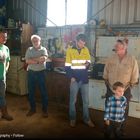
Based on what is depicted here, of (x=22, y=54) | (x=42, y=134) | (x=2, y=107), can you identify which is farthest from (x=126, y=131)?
(x=22, y=54)

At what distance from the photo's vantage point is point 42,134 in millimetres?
4082

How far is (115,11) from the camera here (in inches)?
223

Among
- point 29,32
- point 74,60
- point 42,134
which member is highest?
point 29,32

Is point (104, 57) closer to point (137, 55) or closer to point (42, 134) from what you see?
point (137, 55)

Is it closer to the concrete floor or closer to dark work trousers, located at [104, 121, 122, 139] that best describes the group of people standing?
dark work trousers, located at [104, 121, 122, 139]

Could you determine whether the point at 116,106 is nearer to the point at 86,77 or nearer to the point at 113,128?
the point at 113,128

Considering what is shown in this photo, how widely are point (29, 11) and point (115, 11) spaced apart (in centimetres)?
257

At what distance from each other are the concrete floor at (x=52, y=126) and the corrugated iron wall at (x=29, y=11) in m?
2.59

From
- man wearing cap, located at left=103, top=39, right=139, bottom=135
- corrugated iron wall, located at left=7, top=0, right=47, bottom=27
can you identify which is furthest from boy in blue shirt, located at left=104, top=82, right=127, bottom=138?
corrugated iron wall, located at left=7, top=0, right=47, bottom=27

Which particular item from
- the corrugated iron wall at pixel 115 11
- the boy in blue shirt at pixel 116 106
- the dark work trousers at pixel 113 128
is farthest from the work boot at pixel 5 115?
the corrugated iron wall at pixel 115 11

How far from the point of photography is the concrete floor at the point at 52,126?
13.3 feet

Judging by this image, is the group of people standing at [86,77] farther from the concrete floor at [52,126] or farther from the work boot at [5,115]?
the concrete floor at [52,126]

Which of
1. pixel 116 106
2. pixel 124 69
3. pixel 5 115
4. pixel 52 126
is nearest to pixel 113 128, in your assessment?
pixel 116 106

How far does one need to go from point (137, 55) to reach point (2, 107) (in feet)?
8.43
